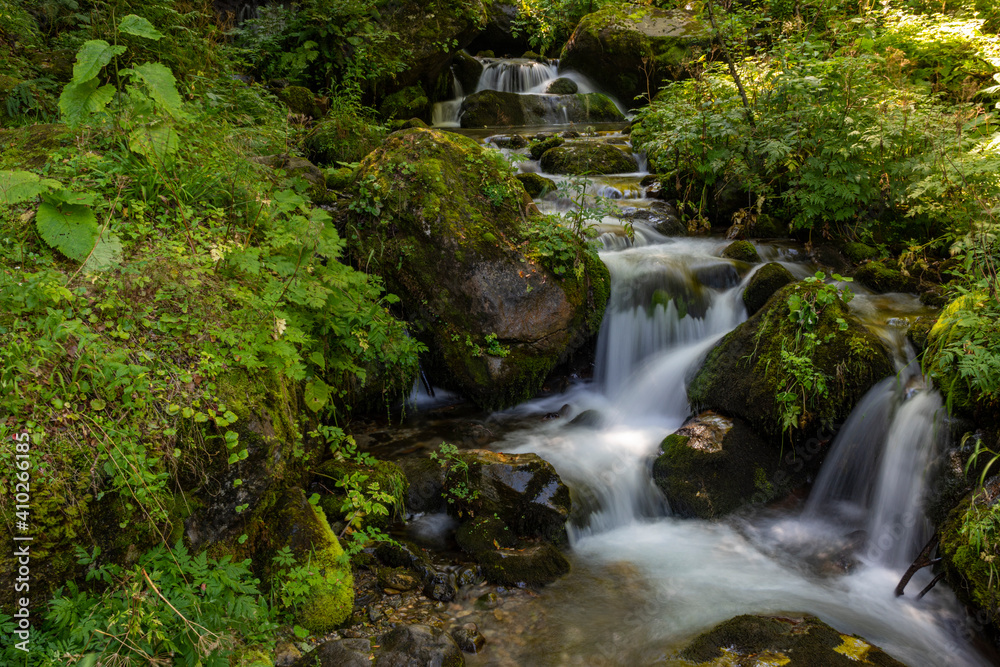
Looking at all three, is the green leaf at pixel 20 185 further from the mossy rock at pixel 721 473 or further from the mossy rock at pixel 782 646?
the mossy rock at pixel 721 473

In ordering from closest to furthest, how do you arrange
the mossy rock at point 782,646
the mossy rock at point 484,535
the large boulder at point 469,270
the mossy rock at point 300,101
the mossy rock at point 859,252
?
1. the mossy rock at point 782,646
2. the mossy rock at point 484,535
3. the large boulder at point 469,270
4. the mossy rock at point 859,252
5. the mossy rock at point 300,101

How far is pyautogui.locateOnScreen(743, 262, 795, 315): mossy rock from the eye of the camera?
6.43m

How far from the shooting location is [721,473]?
501 cm

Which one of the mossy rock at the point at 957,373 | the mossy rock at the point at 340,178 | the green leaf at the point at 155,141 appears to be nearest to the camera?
the green leaf at the point at 155,141

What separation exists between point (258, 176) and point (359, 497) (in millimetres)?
2683

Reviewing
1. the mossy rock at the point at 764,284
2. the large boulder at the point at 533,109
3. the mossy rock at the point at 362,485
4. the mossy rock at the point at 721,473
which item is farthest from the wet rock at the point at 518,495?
the large boulder at the point at 533,109

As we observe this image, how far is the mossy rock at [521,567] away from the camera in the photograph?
4035 mm

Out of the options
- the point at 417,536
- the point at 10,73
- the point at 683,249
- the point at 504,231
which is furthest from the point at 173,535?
the point at 683,249

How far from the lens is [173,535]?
110 inches

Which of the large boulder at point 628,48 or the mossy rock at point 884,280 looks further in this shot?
the large boulder at point 628,48

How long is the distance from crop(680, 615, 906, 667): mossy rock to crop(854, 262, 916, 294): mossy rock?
4.60 meters

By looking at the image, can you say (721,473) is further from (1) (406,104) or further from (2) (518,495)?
(1) (406,104)

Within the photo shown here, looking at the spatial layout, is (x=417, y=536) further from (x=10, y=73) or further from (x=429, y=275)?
(x=10, y=73)

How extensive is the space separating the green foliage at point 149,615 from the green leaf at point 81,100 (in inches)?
104
